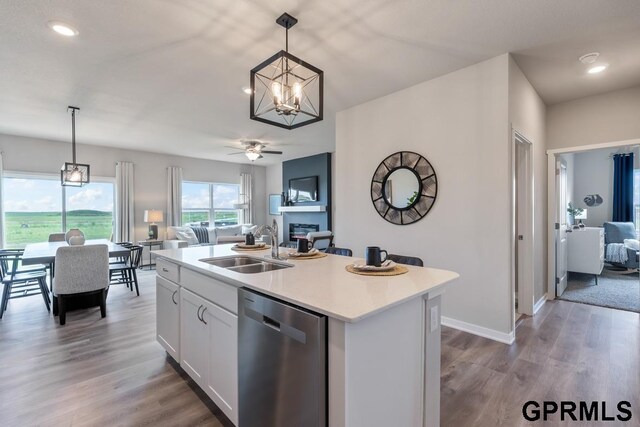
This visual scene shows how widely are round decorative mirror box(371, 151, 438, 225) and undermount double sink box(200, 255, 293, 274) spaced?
1841mm

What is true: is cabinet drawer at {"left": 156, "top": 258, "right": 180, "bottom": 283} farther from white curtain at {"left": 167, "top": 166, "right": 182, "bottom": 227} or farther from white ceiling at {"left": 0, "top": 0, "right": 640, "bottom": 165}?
white curtain at {"left": 167, "top": 166, "right": 182, "bottom": 227}

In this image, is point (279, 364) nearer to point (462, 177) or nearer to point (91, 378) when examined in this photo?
point (91, 378)

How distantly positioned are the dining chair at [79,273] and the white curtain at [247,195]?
17.7 ft

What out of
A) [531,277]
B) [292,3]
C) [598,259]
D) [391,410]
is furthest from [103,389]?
[598,259]

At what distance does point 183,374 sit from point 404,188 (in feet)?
9.11

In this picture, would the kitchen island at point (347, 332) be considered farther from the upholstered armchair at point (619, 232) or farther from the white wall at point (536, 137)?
the upholstered armchair at point (619, 232)

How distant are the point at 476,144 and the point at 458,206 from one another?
624mm

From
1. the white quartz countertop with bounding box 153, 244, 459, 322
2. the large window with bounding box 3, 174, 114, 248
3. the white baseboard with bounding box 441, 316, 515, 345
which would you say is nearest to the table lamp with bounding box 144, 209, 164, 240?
the large window with bounding box 3, 174, 114, 248

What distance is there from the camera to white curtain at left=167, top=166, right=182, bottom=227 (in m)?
7.23

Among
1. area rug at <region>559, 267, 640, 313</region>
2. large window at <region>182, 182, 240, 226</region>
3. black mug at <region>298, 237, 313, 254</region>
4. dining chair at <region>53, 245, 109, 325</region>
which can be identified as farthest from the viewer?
large window at <region>182, 182, 240, 226</region>

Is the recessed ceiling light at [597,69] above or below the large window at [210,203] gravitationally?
above

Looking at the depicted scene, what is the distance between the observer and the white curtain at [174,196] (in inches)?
285

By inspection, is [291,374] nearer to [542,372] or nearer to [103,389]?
[103,389]

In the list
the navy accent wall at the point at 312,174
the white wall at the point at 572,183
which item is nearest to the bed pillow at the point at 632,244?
the white wall at the point at 572,183
